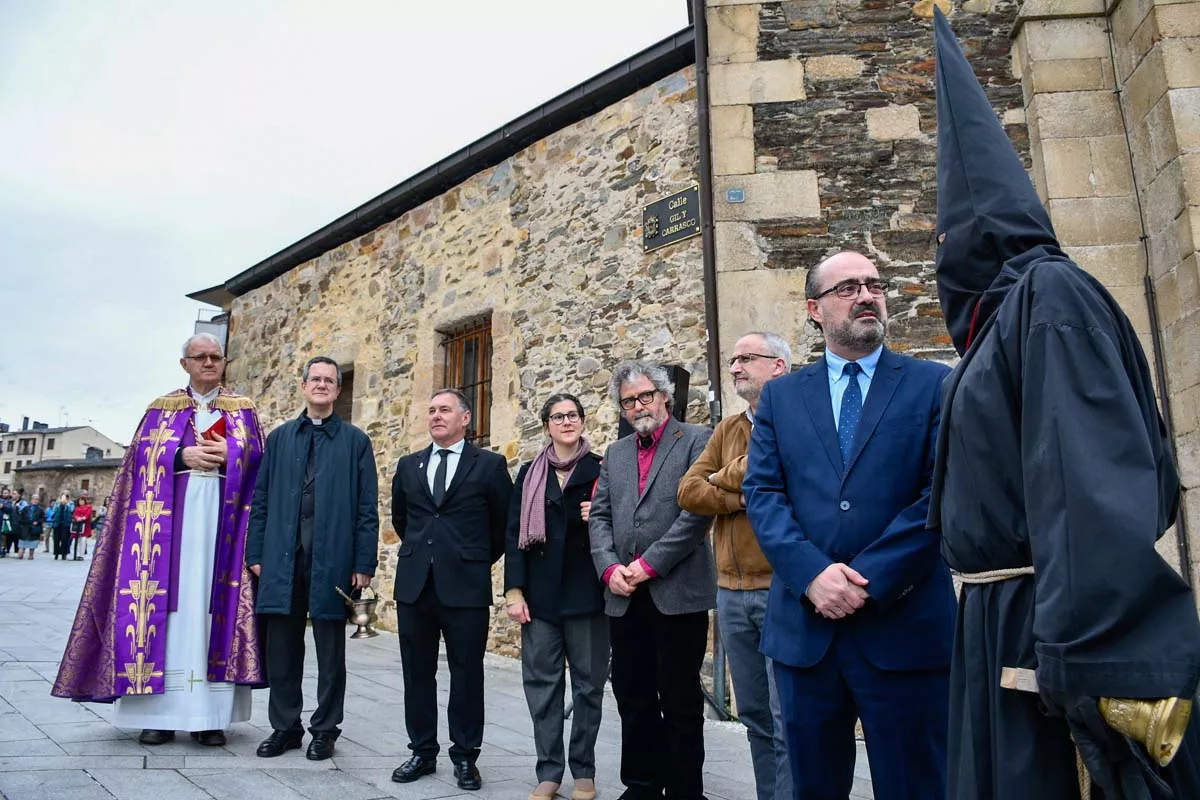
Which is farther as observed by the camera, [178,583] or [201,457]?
[201,457]

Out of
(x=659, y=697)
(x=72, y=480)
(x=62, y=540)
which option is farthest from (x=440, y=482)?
(x=72, y=480)

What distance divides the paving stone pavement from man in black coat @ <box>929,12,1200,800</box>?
2175 millimetres

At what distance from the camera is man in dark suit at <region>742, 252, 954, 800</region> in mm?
1973

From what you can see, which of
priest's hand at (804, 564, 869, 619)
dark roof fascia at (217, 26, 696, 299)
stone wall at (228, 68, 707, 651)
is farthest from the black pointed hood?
dark roof fascia at (217, 26, 696, 299)

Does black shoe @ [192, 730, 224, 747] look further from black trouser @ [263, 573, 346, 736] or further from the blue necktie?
the blue necktie

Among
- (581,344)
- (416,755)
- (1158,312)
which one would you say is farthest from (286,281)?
(1158,312)

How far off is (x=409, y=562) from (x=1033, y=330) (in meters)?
2.81

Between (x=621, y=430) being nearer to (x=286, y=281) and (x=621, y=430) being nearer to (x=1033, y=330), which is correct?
(x=1033, y=330)

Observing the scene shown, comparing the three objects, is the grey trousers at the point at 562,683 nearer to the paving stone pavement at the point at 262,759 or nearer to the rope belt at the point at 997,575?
the paving stone pavement at the point at 262,759

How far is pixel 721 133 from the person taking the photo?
17.0 feet

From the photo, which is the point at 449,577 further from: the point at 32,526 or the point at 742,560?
the point at 32,526

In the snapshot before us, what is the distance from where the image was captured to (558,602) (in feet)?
11.3

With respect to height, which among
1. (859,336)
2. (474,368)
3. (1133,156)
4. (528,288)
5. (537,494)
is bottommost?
(537,494)

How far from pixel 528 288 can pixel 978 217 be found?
6.17 meters
